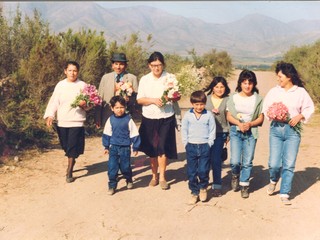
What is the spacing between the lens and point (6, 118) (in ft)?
26.0

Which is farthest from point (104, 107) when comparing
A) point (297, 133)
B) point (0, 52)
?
point (0, 52)

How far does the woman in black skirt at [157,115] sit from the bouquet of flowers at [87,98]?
782 millimetres

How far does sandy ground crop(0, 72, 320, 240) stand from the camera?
455 cm

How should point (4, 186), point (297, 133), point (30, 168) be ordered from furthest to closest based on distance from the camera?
1. point (30, 168)
2. point (4, 186)
3. point (297, 133)

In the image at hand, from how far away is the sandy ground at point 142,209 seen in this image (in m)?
4.55

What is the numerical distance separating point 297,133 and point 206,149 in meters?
1.28

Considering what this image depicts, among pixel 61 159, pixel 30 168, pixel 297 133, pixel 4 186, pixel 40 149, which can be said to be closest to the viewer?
pixel 297 133

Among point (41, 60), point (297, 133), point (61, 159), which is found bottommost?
point (61, 159)

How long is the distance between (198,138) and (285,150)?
4.08ft

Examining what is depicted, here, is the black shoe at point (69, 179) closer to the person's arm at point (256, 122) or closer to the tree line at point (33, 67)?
the tree line at point (33, 67)

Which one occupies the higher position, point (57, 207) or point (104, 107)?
point (104, 107)

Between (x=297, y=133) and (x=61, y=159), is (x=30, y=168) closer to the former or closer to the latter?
(x=61, y=159)

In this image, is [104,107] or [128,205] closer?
[128,205]

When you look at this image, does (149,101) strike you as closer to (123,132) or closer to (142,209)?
(123,132)
